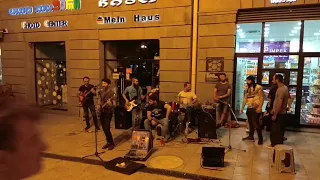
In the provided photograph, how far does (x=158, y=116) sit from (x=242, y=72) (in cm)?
359

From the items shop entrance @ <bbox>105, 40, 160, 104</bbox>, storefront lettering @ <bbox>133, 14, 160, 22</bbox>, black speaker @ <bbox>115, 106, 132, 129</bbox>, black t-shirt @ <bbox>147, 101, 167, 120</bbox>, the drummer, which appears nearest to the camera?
Result: black t-shirt @ <bbox>147, 101, 167, 120</bbox>

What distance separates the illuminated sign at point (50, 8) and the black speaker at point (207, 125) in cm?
616

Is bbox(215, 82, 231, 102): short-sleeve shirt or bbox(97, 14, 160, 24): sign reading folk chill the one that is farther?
bbox(97, 14, 160, 24): sign reading folk chill

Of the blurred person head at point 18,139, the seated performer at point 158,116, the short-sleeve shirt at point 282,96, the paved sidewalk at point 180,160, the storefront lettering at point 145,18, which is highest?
the storefront lettering at point 145,18

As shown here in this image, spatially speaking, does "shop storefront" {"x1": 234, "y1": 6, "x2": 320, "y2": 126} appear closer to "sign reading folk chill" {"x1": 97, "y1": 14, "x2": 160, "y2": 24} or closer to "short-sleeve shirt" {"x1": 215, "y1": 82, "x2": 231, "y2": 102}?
"short-sleeve shirt" {"x1": 215, "y1": 82, "x2": 231, "y2": 102}

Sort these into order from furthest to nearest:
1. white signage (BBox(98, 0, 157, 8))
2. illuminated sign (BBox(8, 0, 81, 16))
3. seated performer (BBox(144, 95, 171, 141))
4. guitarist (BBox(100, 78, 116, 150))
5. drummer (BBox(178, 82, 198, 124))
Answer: illuminated sign (BBox(8, 0, 81, 16)) < white signage (BBox(98, 0, 157, 8)) < drummer (BBox(178, 82, 198, 124)) < seated performer (BBox(144, 95, 171, 141)) < guitarist (BBox(100, 78, 116, 150))

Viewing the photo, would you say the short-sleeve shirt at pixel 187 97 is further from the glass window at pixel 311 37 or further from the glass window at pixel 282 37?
the glass window at pixel 311 37

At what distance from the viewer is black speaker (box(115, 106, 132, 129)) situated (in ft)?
26.3

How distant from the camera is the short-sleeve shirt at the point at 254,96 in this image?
20.7 ft

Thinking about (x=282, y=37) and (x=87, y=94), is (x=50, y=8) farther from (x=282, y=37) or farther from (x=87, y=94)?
(x=282, y=37)

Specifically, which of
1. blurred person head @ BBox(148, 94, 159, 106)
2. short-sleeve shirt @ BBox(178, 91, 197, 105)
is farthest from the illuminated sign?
short-sleeve shirt @ BBox(178, 91, 197, 105)

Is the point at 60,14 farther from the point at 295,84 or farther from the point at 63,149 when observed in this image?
the point at 295,84

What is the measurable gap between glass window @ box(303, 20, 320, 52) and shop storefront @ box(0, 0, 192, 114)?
3395 mm

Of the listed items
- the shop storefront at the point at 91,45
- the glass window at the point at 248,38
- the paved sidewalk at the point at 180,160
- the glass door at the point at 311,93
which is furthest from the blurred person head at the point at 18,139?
the glass door at the point at 311,93
